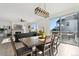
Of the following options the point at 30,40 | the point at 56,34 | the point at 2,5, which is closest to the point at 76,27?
the point at 56,34

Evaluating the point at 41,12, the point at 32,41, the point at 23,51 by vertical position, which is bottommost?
the point at 23,51

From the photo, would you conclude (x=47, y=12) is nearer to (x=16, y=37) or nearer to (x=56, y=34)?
(x=56, y=34)

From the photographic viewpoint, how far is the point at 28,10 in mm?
1590

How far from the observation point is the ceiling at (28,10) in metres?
1.57

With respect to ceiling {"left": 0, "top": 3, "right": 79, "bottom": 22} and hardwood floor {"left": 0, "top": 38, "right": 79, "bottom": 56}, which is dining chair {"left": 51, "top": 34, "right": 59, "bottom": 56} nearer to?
hardwood floor {"left": 0, "top": 38, "right": 79, "bottom": 56}

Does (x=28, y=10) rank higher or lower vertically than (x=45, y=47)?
higher

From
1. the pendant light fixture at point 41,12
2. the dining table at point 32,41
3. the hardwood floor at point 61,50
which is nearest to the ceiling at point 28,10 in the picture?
the pendant light fixture at point 41,12

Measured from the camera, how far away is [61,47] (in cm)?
168

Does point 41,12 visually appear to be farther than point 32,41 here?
No

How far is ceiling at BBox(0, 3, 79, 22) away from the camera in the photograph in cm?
157

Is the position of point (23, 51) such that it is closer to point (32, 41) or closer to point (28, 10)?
point (32, 41)

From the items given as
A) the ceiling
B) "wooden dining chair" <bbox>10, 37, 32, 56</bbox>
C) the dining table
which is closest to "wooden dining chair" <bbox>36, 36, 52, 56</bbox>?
the dining table

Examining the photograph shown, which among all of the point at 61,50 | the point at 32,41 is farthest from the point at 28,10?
the point at 61,50

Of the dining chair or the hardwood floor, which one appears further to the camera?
the dining chair
